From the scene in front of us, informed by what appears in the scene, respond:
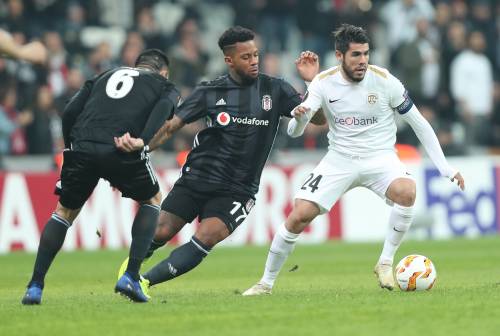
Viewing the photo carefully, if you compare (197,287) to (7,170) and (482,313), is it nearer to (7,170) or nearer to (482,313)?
(482,313)

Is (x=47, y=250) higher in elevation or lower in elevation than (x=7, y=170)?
higher

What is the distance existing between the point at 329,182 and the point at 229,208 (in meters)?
1.05

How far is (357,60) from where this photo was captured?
35.4ft

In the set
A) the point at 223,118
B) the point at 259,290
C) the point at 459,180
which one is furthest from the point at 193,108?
the point at 459,180

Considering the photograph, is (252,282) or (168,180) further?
(168,180)

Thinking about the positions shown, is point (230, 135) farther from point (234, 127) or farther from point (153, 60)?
point (153, 60)

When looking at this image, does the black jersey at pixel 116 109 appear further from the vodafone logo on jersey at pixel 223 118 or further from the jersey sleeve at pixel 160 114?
the vodafone logo on jersey at pixel 223 118

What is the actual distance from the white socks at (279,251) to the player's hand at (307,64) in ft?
4.65

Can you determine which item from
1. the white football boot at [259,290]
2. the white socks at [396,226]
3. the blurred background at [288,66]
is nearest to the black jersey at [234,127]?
the white football boot at [259,290]

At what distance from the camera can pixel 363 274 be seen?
44.6ft

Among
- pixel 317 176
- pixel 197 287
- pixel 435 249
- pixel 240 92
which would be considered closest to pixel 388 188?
pixel 317 176

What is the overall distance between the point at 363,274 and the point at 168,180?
6.34 meters

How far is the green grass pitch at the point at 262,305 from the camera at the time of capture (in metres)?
7.98

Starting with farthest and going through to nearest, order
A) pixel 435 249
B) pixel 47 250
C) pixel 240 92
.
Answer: pixel 435 249, pixel 240 92, pixel 47 250
